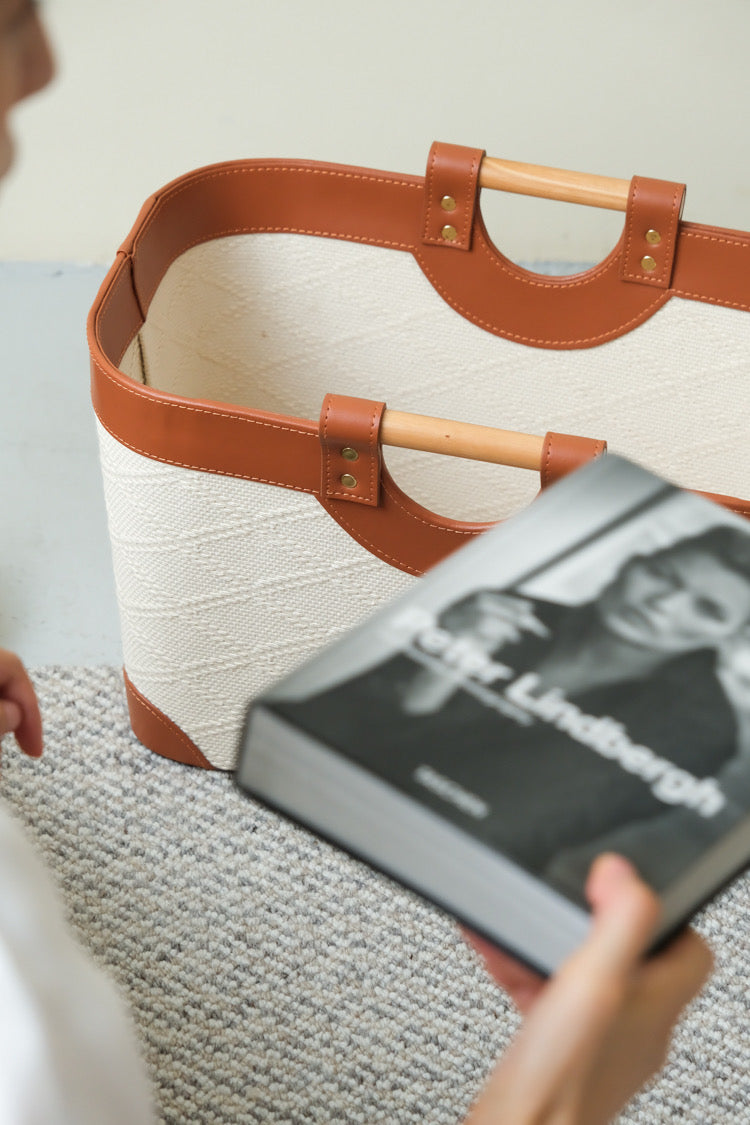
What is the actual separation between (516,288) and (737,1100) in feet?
2.32

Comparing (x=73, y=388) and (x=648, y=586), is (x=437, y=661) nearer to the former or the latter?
(x=648, y=586)

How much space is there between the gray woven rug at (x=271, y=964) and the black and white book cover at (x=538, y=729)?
58 centimetres

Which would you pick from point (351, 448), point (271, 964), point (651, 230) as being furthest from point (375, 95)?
point (271, 964)

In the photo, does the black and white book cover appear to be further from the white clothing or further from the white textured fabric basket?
the white textured fabric basket

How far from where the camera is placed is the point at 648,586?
43 centimetres

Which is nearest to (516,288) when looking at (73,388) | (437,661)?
(73,388)

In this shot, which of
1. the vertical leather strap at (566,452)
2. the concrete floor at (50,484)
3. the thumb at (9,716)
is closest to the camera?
the thumb at (9,716)

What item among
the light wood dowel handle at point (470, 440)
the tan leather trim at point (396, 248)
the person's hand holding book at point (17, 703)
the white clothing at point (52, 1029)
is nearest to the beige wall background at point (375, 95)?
the tan leather trim at point (396, 248)

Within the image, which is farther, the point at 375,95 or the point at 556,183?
the point at 375,95

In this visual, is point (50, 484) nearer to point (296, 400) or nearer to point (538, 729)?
point (296, 400)

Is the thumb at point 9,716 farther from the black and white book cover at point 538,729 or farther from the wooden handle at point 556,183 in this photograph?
the wooden handle at point 556,183

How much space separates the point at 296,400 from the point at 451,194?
282mm

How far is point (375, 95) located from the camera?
1666 mm

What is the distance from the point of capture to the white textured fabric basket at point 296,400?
3.00 feet
